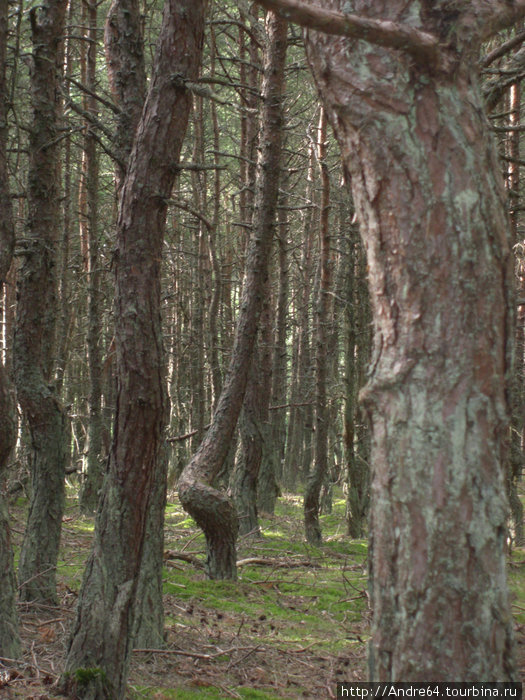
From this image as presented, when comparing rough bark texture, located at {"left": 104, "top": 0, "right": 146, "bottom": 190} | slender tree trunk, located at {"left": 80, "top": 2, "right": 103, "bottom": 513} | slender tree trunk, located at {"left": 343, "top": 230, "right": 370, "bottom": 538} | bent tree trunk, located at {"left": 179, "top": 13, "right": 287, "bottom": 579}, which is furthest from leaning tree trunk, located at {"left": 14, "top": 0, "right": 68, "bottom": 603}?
slender tree trunk, located at {"left": 343, "top": 230, "right": 370, "bottom": 538}

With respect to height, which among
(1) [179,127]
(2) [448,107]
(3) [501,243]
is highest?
(1) [179,127]

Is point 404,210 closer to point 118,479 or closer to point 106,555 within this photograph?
point 118,479

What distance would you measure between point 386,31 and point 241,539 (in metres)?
10.2

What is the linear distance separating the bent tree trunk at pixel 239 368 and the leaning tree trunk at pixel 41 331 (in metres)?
2.02

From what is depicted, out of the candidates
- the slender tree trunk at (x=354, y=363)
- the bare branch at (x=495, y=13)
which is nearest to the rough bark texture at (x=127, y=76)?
the bare branch at (x=495, y=13)

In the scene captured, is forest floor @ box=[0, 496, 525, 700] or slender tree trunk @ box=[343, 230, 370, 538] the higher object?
slender tree trunk @ box=[343, 230, 370, 538]

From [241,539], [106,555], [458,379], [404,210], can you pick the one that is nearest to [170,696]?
[106,555]

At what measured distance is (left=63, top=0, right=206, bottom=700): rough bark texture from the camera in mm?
4016

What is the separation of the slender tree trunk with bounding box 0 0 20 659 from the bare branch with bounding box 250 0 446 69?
3.00 metres

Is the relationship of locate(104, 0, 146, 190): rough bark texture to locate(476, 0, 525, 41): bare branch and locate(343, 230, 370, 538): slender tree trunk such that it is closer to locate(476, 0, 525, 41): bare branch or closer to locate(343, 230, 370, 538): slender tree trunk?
locate(476, 0, 525, 41): bare branch

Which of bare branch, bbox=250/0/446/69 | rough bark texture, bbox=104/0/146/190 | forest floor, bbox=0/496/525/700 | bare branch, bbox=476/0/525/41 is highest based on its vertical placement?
rough bark texture, bbox=104/0/146/190

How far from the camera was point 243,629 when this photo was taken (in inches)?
258

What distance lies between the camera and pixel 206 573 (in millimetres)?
8516

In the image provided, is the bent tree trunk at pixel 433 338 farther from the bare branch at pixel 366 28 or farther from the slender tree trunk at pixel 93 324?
the slender tree trunk at pixel 93 324
